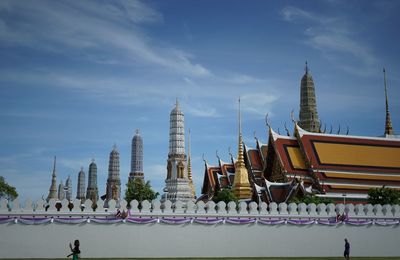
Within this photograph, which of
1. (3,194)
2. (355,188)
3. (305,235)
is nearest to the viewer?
(305,235)

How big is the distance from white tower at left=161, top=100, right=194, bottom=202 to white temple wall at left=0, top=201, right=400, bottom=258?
1812cm

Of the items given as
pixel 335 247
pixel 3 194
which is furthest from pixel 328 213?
pixel 3 194

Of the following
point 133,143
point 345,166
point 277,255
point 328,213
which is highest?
point 133,143

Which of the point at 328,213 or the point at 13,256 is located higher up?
the point at 328,213

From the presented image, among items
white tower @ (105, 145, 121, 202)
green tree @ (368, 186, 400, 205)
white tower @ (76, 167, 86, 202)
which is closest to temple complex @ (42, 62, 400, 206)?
green tree @ (368, 186, 400, 205)

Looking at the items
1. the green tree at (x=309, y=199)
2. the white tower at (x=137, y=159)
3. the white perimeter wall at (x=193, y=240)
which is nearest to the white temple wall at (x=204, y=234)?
the white perimeter wall at (x=193, y=240)

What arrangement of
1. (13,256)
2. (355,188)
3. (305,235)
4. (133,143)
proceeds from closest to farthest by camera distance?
(13,256) → (305,235) → (355,188) → (133,143)

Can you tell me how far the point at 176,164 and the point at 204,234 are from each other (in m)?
20.6

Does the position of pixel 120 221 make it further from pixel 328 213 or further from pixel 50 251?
pixel 328 213

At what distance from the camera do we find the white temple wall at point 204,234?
19.6 m

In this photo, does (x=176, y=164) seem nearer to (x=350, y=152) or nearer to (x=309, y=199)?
(x=309, y=199)

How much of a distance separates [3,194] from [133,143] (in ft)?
110

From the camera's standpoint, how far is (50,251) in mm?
19656

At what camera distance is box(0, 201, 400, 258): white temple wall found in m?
19.6
